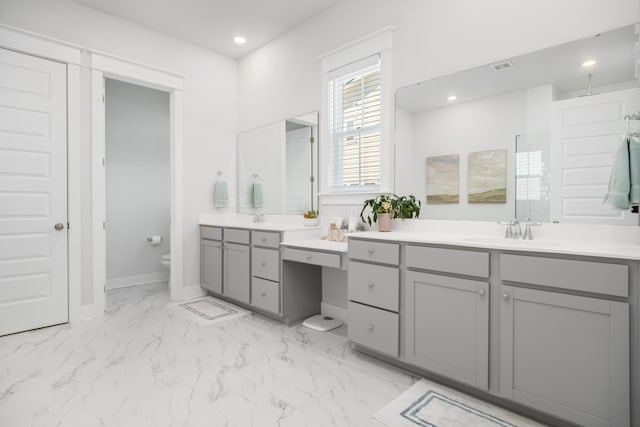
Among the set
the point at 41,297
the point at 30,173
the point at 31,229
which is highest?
the point at 30,173

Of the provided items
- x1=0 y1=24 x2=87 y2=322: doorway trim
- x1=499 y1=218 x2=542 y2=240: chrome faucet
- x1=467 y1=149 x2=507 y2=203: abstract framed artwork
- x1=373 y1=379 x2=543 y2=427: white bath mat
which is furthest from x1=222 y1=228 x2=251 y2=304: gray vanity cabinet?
x1=499 y1=218 x2=542 y2=240: chrome faucet

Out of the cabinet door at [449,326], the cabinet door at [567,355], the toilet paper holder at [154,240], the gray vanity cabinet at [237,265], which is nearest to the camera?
the cabinet door at [567,355]

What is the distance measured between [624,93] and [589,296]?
114 centimetres

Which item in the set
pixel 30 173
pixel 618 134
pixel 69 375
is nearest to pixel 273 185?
pixel 30 173

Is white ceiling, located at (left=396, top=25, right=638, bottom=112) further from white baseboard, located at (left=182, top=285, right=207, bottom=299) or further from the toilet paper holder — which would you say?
the toilet paper holder

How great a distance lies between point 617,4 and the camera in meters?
1.86

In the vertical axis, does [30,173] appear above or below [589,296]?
above

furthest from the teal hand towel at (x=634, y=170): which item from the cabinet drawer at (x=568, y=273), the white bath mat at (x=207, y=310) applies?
the white bath mat at (x=207, y=310)

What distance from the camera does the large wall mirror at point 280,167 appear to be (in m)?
3.51

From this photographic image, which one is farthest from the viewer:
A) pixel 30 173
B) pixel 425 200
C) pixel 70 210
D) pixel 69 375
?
pixel 70 210

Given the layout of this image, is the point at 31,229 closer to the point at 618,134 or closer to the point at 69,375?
the point at 69,375

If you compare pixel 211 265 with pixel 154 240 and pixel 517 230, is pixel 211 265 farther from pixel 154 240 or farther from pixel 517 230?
pixel 517 230

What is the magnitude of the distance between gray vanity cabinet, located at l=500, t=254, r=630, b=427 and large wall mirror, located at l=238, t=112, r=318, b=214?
2101 mm

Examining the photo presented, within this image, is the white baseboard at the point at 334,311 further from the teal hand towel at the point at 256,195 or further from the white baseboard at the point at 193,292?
the white baseboard at the point at 193,292
